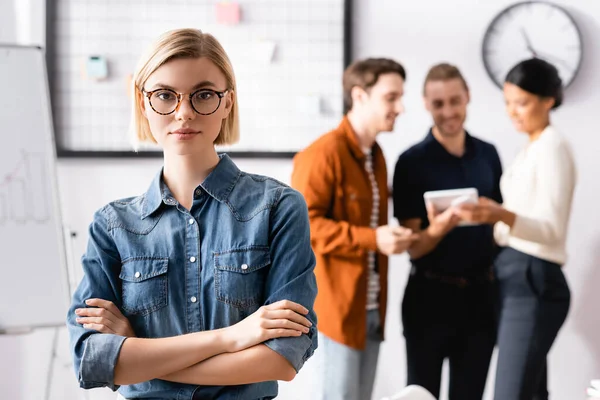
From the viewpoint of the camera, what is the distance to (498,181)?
2.71m

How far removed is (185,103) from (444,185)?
1674 mm

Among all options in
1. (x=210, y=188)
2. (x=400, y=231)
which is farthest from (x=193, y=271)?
(x=400, y=231)

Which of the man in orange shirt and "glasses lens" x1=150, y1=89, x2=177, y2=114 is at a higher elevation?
"glasses lens" x1=150, y1=89, x2=177, y2=114

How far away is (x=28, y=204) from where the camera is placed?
7.85 ft

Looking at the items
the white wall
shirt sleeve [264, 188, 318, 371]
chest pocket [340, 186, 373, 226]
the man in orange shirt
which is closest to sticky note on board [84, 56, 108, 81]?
the white wall

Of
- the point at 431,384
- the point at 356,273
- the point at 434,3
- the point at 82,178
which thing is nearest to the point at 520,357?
the point at 431,384

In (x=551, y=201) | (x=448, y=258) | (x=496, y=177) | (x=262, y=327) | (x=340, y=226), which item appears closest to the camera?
(x=262, y=327)

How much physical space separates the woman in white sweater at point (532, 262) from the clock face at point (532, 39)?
2.03ft

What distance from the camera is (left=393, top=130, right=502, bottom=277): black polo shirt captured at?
2602 millimetres

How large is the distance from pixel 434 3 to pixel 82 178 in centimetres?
168

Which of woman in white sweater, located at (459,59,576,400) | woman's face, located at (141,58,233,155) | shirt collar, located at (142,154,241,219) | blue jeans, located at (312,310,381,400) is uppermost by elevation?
woman's face, located at (141,58,233,155)

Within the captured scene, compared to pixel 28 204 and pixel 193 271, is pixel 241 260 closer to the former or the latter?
pixel 193 271

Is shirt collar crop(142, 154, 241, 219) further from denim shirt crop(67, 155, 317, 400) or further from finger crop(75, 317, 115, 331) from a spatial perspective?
finger crop(75, 317, 115, 331)

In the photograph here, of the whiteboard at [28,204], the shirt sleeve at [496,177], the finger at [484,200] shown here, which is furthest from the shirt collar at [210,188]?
the shirt sleeve at [496,177]
